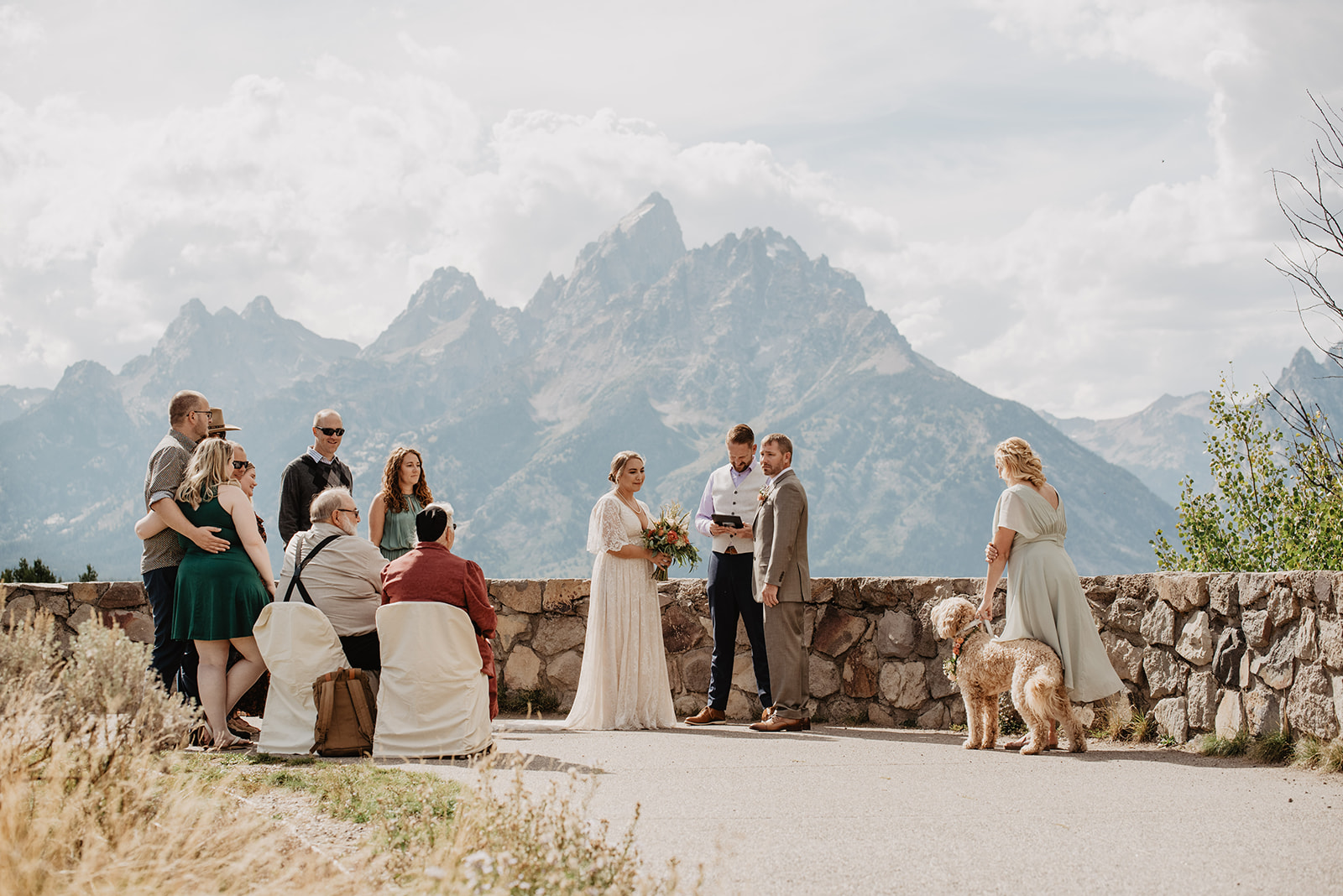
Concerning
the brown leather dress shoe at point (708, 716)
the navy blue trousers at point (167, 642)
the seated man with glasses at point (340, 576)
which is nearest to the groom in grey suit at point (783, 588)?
the brown leather dress shoe at point (708, 716)

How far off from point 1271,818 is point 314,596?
189 inches

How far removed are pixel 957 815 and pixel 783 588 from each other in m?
3.06

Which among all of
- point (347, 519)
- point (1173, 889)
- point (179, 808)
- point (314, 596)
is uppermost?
point (347, 519)

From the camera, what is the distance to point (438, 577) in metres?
5.85

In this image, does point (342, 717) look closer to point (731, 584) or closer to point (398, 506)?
point (398, 506)

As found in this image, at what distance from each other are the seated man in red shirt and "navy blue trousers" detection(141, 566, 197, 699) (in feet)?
A: 4.15

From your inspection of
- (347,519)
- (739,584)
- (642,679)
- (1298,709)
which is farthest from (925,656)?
(347,519)

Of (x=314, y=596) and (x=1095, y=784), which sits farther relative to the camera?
(x=314, y=596)

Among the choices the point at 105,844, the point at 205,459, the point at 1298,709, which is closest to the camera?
the point at 105,844

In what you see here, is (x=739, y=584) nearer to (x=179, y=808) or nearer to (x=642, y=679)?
(x=642, y=679)

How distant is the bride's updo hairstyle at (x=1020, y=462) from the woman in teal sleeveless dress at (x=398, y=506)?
3.61m

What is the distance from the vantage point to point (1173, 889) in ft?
10.9

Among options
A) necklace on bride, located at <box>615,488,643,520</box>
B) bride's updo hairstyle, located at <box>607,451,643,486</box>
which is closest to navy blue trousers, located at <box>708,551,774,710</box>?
necklace on bride, located at <box>615,488,643,520</box>

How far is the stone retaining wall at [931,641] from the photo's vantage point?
18.3 feet
